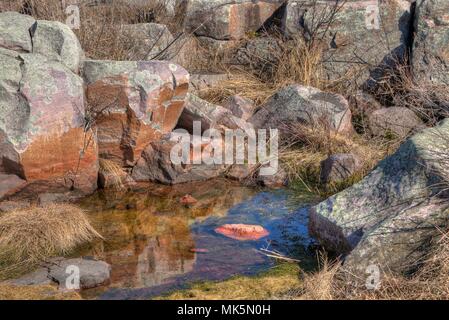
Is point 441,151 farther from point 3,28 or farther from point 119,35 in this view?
Result: point 119,35

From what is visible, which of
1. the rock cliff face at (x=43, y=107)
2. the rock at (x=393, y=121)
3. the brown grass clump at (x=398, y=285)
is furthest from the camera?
the rock at (x=393, y=121)

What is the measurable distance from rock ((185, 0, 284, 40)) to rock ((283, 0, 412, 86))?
1014mm

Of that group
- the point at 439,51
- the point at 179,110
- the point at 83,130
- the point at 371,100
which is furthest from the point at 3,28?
the point at 439,51

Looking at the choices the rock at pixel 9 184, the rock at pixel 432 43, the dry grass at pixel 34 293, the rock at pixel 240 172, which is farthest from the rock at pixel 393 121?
the dry grass at pixel 34 293

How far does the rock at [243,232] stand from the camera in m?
6.50

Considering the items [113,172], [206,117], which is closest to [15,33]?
[113,172]

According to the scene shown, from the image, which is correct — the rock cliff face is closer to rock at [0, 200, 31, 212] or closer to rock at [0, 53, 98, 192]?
rock at [0, 53, 98, 192]

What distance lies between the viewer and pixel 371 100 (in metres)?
10.1

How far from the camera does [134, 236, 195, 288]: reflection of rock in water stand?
18.3 ft

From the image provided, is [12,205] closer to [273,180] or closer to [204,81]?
[273,180]

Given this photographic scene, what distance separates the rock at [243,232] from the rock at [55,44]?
235 cm

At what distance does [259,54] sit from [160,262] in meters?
5.63

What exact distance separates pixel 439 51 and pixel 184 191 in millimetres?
4149

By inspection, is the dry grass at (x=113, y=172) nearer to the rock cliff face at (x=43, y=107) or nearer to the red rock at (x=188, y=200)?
the rock cliff face at (x=43, y=107)
